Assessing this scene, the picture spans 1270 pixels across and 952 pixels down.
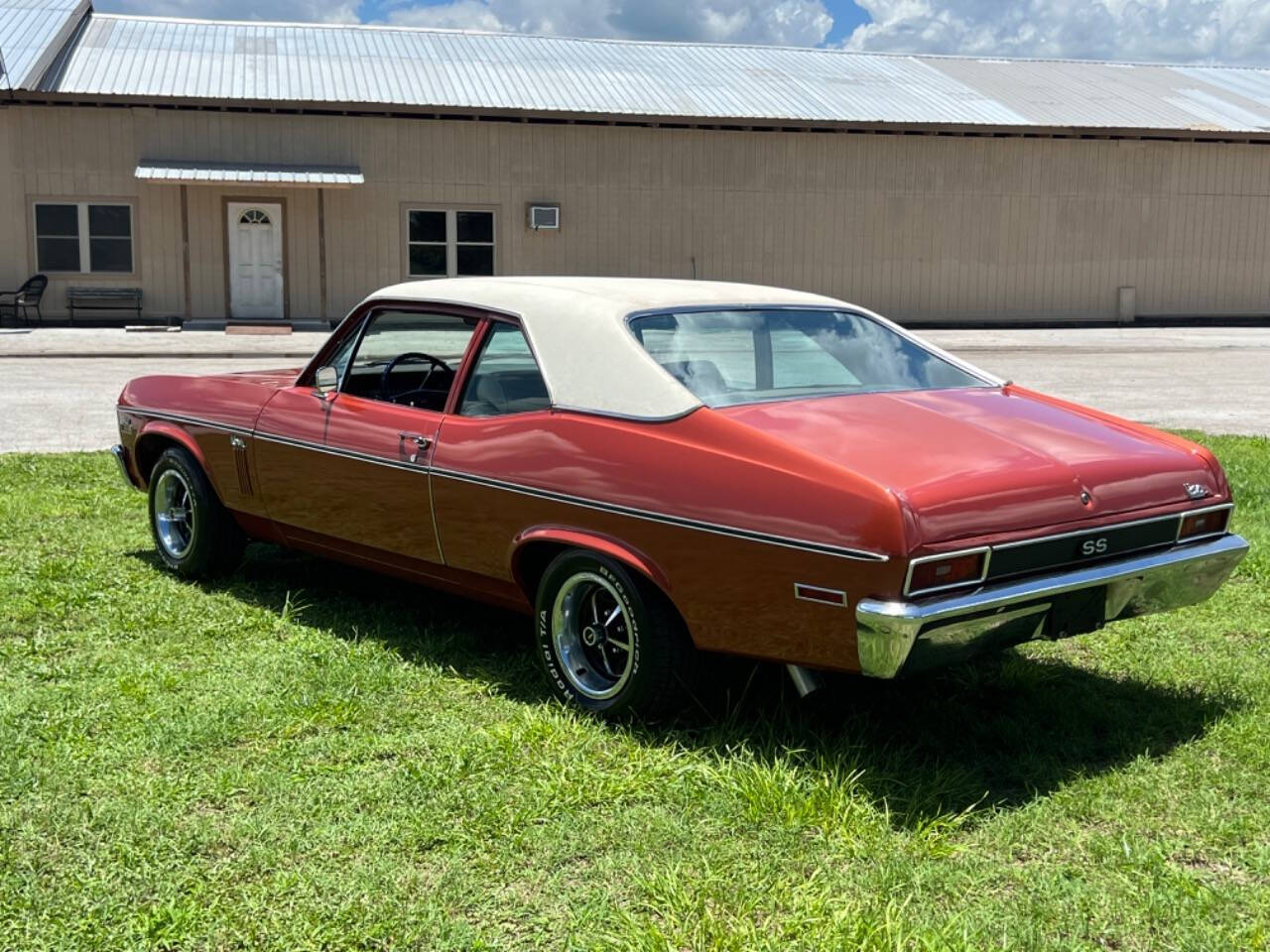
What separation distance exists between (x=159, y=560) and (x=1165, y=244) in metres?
28.1

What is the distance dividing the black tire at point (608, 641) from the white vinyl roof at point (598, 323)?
0.53 m

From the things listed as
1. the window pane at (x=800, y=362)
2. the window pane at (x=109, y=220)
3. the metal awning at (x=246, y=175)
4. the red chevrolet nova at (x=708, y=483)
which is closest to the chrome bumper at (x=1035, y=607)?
the red chevrolet nova at (x=708, y=483)

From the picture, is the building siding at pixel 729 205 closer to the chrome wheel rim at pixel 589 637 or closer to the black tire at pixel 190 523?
the black tire at pixel 190 523

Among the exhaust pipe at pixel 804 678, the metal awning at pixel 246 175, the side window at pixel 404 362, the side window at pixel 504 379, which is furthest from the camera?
the metal awning at pixel 246 175

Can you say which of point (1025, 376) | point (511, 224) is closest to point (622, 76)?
point (511, 224)

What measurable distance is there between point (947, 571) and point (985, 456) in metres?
0.46

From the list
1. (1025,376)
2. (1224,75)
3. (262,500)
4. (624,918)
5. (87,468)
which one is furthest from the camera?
(1224,75)

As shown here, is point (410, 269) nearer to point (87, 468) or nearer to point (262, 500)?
point (87, 468)

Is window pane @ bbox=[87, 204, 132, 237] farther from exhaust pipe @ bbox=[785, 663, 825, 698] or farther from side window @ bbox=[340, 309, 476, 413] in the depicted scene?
exhaust pipe @ bbox=[785, 663, 825, 698]

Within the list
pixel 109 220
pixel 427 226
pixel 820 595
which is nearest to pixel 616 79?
pixel 427 226

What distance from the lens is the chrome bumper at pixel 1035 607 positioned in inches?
147

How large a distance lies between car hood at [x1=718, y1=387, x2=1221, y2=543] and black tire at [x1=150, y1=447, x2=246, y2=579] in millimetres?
2930

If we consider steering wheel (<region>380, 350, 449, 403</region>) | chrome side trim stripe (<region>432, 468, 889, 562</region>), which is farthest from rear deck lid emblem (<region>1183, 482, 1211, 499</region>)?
steering wheel (<region>380, 350, 449, 403</region>)

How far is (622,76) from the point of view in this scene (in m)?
29.5
